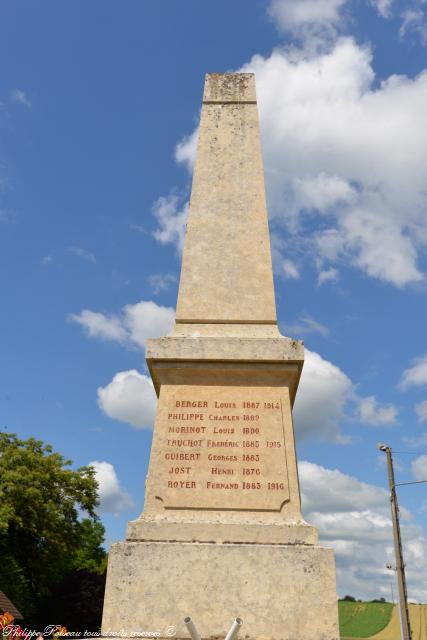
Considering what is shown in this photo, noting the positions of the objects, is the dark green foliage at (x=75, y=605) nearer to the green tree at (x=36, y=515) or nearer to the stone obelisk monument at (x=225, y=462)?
the green tree at (x=36, y=515)

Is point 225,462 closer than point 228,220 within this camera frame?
Yes

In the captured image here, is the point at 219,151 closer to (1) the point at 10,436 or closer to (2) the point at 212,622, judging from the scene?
(2) the point at 212,622

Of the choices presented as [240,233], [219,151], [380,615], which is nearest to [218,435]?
[240,233]

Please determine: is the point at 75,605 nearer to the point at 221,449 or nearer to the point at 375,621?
the point at 221,449

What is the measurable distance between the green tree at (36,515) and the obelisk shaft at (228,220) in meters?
24.4

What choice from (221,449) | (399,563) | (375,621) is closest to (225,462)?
(221,449)

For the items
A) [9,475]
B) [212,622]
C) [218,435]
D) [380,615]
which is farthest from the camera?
[380,615]

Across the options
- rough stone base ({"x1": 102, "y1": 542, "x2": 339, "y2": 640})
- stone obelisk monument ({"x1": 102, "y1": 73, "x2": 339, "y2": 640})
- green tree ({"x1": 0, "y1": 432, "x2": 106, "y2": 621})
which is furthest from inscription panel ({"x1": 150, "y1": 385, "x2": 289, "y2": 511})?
green tree ({"x1": 0, "y1": 432, "x2": 106, "y2": 621})

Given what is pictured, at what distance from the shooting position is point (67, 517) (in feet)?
104

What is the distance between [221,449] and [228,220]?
2918mm

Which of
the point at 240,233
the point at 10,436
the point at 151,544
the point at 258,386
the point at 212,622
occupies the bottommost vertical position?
the point at 212,622

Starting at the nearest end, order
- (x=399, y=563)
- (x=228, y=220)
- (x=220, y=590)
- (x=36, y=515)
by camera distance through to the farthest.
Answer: (x=220, y=590)
(x=228, y=220)
(x=399, y=563)
(x=36, y=515)

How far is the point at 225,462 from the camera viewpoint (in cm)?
589

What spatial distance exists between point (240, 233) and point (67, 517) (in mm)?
28062
